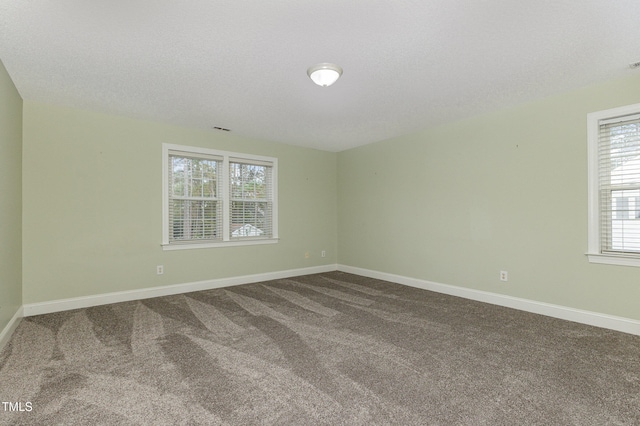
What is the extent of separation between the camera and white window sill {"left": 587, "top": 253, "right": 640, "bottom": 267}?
9.57 feet

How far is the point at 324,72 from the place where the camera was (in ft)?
8.96

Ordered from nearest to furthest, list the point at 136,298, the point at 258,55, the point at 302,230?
the point at 258,55, the point at 136,298, the point at 302,230

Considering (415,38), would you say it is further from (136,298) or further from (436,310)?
(136,298)

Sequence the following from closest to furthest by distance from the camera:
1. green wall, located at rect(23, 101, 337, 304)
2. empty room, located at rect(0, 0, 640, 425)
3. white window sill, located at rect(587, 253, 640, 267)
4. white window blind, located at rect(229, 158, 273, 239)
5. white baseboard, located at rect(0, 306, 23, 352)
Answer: empty room, located at rect(0, 0, 640, 425) < white baseboard, located at rect(0, 306, 23, 352) < white window sill, located at rect(587, 253, 640, 267) < green wall, located at rect(23, 101, 337, 304) < white window blind, located at rect(229, 158, 273, 239)

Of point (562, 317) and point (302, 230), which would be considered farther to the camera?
point (302, 230)

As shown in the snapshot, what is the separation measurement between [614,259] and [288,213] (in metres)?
4.36

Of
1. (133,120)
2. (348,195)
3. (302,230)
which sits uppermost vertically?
(133,120)

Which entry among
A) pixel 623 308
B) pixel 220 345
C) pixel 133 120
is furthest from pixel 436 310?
pixel 133 120

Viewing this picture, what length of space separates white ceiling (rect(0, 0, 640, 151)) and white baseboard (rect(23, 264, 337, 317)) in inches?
91.6

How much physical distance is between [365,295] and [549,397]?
2.58 metres

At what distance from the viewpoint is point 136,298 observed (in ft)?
13.5

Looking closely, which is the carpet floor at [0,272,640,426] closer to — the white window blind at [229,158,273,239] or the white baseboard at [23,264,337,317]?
the white baseboard at [23,264,337,317]

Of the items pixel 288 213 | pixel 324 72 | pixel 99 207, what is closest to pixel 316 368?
pixel 324 72

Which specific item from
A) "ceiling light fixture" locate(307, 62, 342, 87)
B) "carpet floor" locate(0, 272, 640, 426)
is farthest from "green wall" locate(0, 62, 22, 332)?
"ceiling light fixture" locate(307, 62, 342, 87)
